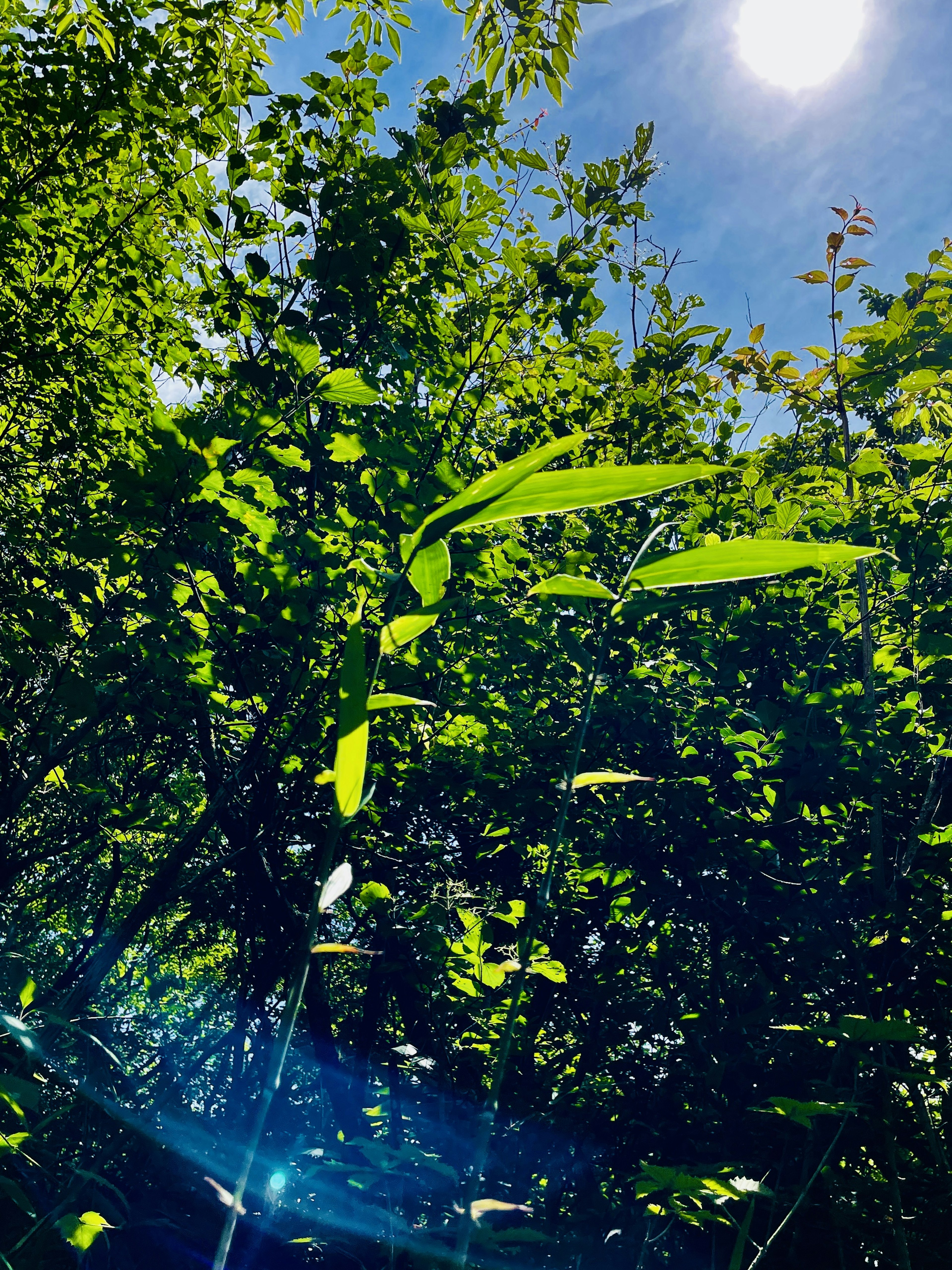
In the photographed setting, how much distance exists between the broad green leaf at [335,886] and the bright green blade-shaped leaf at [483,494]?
10.8 inches

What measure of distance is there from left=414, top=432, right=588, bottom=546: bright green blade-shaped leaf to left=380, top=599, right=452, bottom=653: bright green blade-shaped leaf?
0.06 meters

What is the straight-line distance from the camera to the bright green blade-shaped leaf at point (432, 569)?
0.60 metres

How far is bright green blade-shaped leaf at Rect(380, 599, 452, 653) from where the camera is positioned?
1.96ft

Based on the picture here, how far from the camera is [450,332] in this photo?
2.53 meters

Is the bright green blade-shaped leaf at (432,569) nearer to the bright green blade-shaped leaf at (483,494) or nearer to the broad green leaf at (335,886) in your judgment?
the bright green blade-shaped leaf at (483,494)

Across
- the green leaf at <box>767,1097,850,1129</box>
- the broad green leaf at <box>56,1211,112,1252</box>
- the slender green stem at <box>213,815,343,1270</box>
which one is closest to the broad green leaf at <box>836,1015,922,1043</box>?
the green leaf at <box>767,1097,850,1129</box>

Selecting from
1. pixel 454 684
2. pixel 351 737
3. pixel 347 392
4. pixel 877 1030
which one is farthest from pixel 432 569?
pixel 454 684

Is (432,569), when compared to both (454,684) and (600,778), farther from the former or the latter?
(454,684)

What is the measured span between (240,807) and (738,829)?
79.5 inches

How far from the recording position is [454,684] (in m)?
2.62

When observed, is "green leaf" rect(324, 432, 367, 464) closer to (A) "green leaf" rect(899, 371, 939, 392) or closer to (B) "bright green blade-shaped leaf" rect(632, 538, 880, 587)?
(B) "bright green blade-shaped leaf" rect(632, 538, 880, 587)

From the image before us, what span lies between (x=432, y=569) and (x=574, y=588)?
13cm

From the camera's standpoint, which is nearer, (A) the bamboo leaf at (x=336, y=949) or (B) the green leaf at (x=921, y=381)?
(A) the bamboo leaf at (x=336, y=949)

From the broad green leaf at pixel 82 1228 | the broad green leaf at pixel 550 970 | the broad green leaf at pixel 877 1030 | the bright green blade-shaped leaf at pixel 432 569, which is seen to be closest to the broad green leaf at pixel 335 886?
the bright green blade-shaped leaf at pixel 432 569
